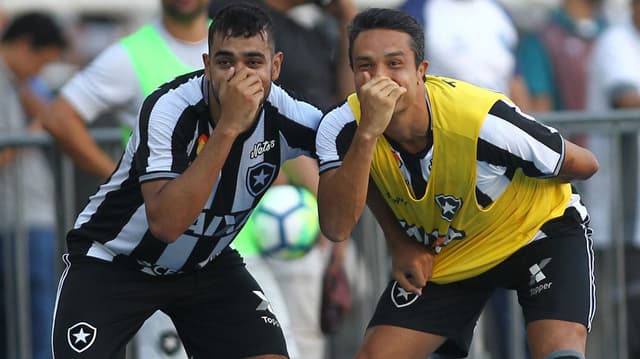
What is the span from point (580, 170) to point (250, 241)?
1804 millimetres

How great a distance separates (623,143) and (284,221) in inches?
77.9

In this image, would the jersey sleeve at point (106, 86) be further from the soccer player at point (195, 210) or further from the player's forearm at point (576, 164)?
the player's forearm at point (576, 164)

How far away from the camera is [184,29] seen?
7090mm

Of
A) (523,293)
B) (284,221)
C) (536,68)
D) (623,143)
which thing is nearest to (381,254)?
(284,221)

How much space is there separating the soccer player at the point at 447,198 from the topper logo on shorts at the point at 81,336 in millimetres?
1024

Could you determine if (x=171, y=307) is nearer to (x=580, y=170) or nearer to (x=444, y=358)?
(x=444, y=358)

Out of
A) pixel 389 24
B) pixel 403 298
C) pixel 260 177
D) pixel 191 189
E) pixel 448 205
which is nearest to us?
pixel 191 189

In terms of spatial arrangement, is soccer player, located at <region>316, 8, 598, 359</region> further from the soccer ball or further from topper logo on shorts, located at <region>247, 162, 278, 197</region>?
the soccer ball

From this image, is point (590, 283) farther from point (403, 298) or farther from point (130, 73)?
point (130, 73)

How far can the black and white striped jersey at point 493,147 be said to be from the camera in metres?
5.72

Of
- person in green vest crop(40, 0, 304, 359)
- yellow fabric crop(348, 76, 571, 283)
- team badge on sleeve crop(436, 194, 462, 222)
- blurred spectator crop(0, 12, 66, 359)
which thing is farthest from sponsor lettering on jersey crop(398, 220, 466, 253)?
blurred spectator crop(0, 12, 66, 359)

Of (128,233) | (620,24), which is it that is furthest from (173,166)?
(620,24)

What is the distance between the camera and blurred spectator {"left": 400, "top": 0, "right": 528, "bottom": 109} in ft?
26.7

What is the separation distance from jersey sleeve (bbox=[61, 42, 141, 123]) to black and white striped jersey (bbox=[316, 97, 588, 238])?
1583mm
